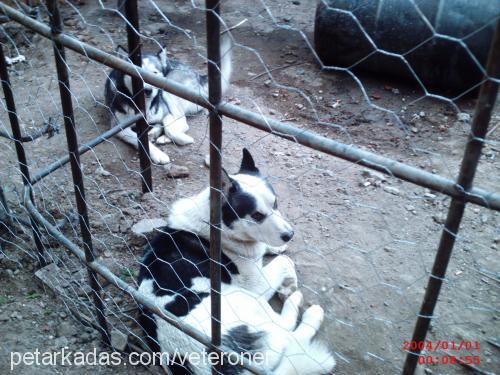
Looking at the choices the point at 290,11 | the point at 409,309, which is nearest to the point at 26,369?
the point at 409,309

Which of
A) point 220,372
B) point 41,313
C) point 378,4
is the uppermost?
point 378,4

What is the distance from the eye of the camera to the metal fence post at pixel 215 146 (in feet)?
4.82

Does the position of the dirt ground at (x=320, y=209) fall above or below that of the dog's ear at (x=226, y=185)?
below

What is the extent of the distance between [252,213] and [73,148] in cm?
90

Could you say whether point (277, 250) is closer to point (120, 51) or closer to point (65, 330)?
point (65, 330)

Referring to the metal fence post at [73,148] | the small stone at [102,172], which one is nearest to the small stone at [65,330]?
the metal fence post at [73,148]

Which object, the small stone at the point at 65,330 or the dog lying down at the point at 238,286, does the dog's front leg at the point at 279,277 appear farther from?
the small stone at the point at 65,330

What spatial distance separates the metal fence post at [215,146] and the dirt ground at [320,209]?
0.16 meters

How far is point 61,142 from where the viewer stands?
4.20 metres

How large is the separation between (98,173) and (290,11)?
11.6 feet

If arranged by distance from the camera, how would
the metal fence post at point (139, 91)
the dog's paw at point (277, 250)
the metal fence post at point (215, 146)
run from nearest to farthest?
the metal fence post at point (215, 146)
the metal fence post at point (139, 91)
the dog's paw at point (277, 250)

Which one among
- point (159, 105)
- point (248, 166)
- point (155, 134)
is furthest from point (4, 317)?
point (159, 105)

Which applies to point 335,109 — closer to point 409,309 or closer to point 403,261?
point 403,261

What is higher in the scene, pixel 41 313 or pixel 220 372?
pixel 220 372
